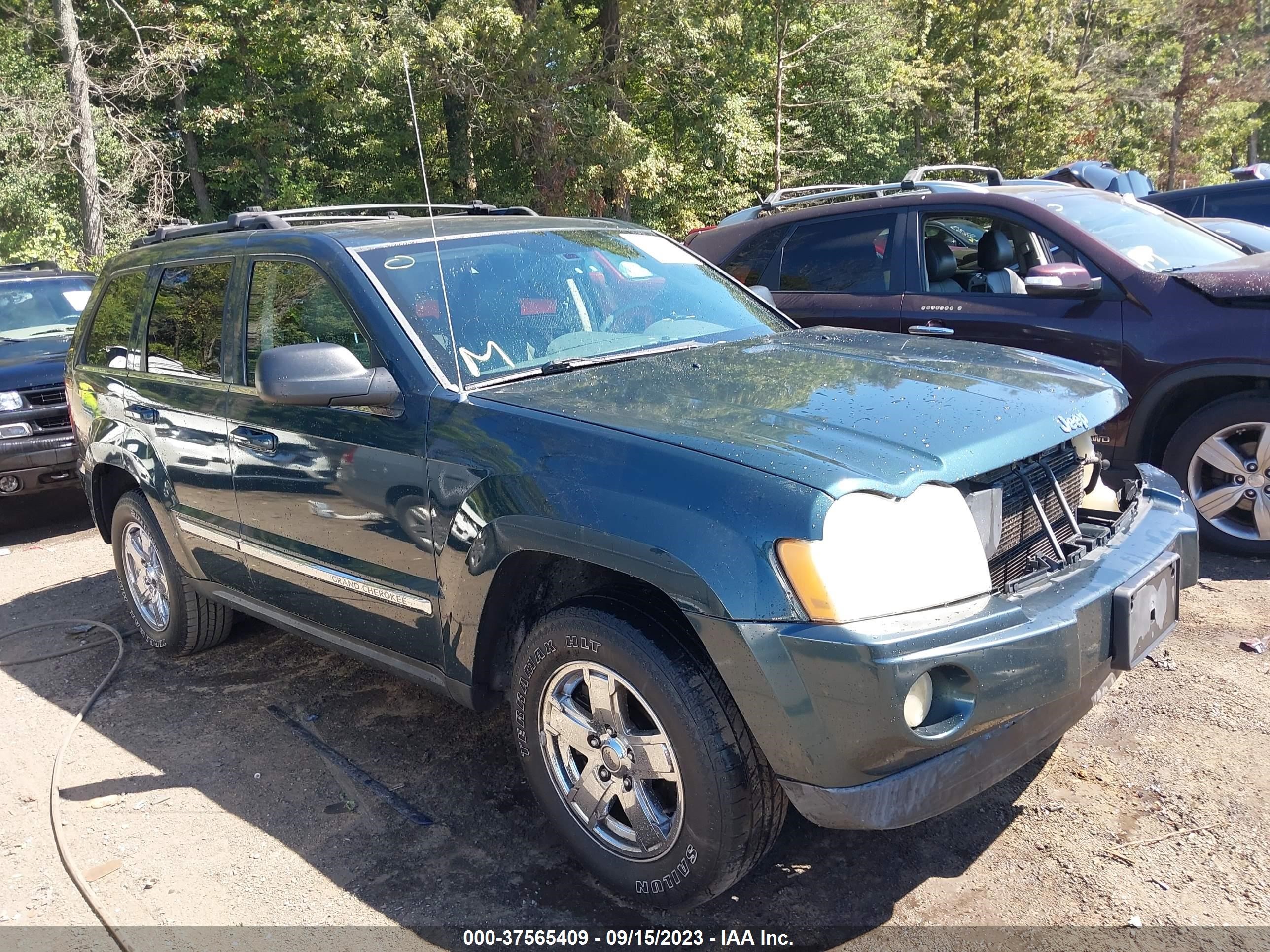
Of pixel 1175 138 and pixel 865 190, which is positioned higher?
pixel 1175 138

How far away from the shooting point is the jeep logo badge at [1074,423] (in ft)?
9.10

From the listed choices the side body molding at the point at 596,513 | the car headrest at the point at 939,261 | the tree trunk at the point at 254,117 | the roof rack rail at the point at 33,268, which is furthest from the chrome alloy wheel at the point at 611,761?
the tree trunk at the point at 254,117

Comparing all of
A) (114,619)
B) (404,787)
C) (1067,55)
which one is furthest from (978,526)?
(1067,55)

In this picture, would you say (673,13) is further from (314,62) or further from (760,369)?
(760,369)

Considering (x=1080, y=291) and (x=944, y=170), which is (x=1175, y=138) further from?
(x=1080, y=291)

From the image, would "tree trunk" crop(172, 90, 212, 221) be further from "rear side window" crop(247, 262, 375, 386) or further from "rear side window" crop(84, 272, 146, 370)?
"rear side window" crop(247, 262, 375, 386)

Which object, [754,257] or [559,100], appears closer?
[754,257]

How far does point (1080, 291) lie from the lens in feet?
16.8

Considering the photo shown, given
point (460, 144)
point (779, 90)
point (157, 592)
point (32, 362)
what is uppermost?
point (779, 90)

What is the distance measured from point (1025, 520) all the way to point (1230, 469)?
2593mm

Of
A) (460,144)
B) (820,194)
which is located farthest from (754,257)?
(460,144)

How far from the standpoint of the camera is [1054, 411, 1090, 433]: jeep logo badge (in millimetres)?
2773

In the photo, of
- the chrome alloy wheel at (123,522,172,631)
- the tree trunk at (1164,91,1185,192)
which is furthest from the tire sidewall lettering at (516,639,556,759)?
the tree trunk at (1164,91,1185,192)

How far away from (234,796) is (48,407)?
5.15 meters
